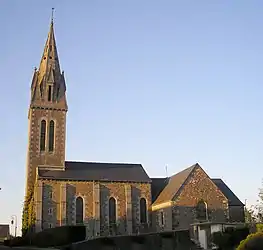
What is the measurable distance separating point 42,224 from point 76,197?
5115mm

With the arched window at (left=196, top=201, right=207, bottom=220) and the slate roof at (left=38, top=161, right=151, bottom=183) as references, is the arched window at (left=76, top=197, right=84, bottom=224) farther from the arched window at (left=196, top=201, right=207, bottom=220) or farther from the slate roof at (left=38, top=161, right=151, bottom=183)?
the arched window at (left=196, top=201, right=207, bottom=220)

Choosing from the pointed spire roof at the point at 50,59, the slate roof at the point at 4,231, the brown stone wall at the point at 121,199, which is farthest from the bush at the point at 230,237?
the slate roof at the point at 4,231

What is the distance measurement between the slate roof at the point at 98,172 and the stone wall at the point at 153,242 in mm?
15317

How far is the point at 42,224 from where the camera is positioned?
1874 inches

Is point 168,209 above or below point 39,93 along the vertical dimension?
below

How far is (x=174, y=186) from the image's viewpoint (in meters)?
49.8

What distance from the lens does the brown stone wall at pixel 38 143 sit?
5331 cm

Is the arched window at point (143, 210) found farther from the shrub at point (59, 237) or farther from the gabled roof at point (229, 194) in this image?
the shrub at point (59, 237)

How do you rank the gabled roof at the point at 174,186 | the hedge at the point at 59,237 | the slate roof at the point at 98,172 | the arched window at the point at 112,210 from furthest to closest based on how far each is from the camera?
the slate roof at the point at 98,172
the arched window at the point at 112,210
the gabled roof at the point at 174,186
the hedge at the point at 59,237

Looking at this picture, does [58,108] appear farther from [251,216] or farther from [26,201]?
[251,216]

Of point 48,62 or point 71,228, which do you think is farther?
point 48,62

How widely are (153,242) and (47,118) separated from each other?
84.6 ft

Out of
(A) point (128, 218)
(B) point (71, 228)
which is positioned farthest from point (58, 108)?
(B) point (71, 228)

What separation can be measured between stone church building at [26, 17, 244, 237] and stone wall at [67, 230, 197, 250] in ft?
28.7
